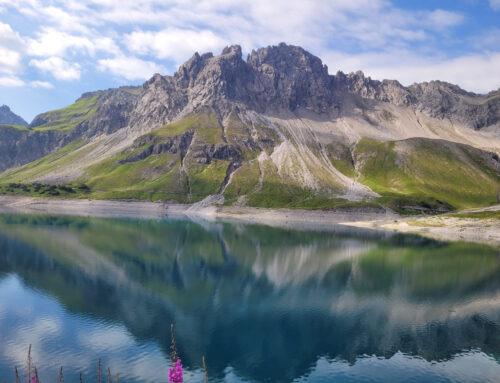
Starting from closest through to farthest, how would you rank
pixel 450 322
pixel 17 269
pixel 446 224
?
pixel 450 322 → pixel 17 269 → pixel 446 224

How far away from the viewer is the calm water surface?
39.9 metres

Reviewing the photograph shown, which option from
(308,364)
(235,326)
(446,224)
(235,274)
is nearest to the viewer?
(308,364)

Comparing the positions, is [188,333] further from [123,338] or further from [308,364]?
[308,364]

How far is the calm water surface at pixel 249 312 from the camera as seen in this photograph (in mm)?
39906

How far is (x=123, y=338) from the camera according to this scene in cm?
4453

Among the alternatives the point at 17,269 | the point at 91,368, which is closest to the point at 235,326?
the point at 91,368

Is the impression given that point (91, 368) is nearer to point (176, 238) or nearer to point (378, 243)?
point (176, 238)

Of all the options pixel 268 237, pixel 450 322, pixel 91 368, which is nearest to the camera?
pixel 91 368

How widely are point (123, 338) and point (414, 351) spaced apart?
36.8 m

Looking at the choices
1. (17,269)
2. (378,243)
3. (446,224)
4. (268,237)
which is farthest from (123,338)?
(446,224)

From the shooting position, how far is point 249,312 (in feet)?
187

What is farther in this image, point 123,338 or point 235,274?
point 235,274

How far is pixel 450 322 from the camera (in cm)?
5622

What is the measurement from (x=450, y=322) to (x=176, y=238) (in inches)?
3831
